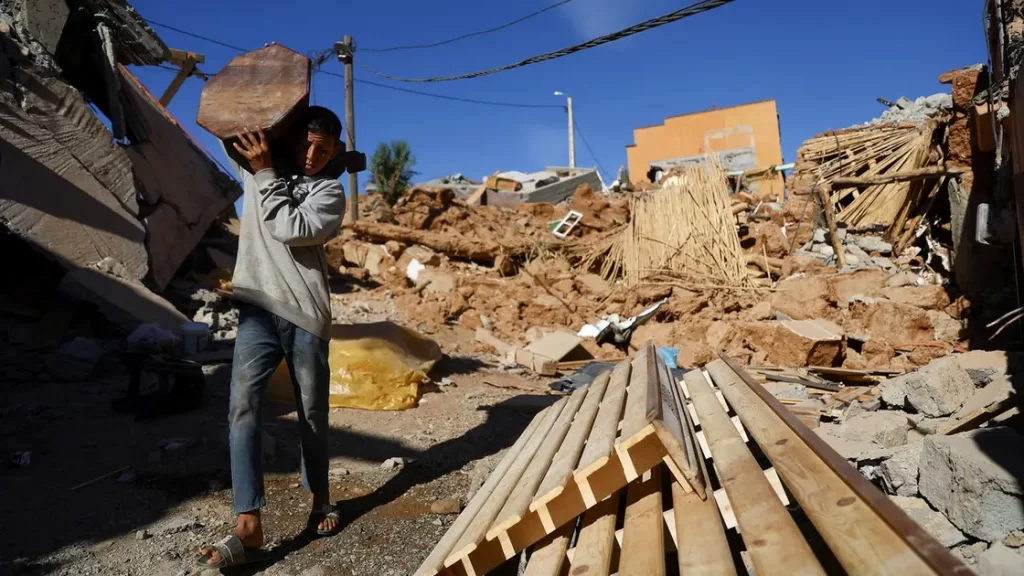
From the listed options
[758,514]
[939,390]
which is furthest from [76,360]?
[939,390]

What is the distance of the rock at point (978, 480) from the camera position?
2426 millimetres

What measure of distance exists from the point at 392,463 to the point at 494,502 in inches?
59.4

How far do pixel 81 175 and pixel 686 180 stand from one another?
27.7ft

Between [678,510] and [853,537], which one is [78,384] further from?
[853,537]

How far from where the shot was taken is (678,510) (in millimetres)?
1929

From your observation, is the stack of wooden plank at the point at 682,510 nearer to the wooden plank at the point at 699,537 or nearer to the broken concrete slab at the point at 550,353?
the wooden plank at the point at 699,537

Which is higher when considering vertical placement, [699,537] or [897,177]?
[897,177]

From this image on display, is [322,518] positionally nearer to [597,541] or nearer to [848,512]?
[597,541]

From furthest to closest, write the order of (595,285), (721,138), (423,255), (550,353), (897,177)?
(721,138) → (423,255) → (595,285) → (897,177) → (550,353)

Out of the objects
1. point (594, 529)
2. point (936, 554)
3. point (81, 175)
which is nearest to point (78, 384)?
point (81, 175)

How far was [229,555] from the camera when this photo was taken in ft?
7.58

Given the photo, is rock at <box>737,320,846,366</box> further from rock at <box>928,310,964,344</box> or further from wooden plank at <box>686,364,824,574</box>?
wooden plank at <box>686,364,824,574</box>

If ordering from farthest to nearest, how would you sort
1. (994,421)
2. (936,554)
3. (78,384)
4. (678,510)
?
(78,384), (994,421), (678,510), (936,554)

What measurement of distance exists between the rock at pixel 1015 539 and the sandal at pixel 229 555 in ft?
8.73
